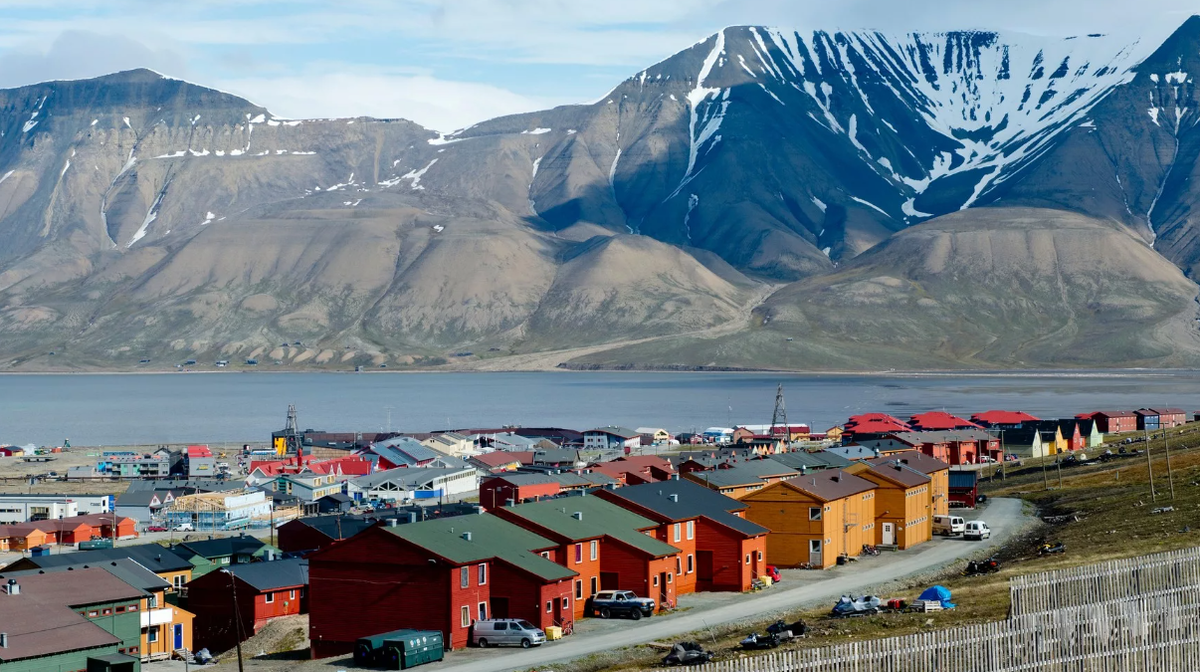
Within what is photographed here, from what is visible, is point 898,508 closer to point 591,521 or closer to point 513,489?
point 591,521

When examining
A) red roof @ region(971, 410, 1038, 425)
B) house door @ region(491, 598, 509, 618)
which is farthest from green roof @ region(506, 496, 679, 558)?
red roof @ region(971, 410, 1038, 425)

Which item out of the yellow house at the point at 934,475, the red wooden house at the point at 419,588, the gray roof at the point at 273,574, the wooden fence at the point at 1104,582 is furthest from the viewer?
the yellow house at the point at 934,475

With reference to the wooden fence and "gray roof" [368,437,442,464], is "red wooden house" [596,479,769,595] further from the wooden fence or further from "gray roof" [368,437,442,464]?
"gray roof" [368,437,442,464]

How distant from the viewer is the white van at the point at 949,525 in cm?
6812

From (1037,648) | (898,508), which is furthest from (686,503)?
(1037,648)

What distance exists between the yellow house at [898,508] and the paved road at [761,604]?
1161 millimetres

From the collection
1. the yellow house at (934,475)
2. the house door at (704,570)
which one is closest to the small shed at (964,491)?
the yellow house at (934,475)

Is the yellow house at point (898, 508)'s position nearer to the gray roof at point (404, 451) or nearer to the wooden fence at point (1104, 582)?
the wooden fence at point (1104, 582)

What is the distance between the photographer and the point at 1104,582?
2686cm

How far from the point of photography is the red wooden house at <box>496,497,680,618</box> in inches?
1923

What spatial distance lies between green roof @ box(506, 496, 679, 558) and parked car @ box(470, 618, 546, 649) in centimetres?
626

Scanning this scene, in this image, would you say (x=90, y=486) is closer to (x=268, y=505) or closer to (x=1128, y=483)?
(x=268, y=505)

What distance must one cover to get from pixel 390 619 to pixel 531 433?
11374 centimetres

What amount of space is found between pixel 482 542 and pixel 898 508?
24358 millimetres
